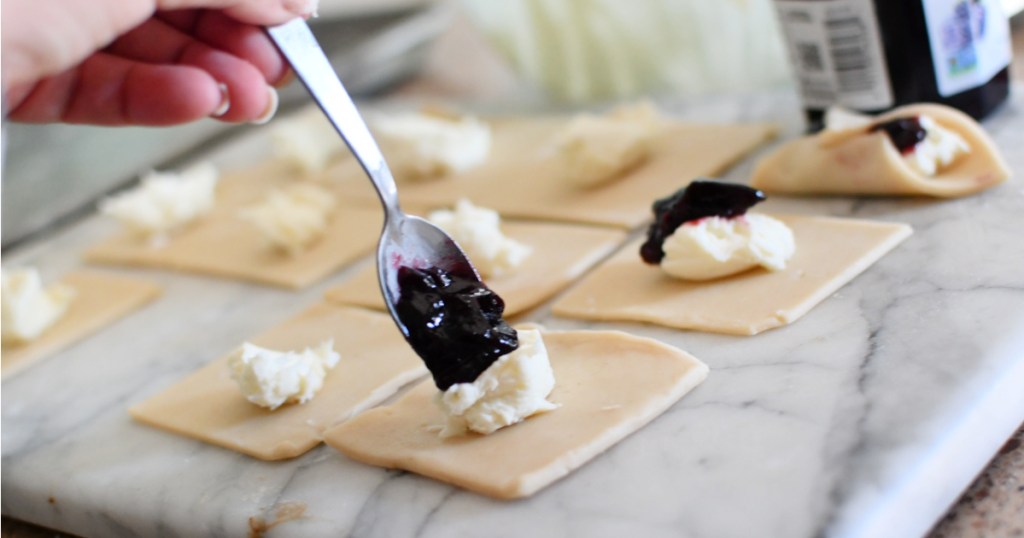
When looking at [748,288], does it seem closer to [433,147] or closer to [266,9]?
[266,9]

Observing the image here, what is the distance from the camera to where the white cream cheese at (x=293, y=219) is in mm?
1660

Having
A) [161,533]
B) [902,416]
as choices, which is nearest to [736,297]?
[902,416]

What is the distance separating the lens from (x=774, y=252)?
1200 millimetres

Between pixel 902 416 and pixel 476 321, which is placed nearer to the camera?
pixel 902 416

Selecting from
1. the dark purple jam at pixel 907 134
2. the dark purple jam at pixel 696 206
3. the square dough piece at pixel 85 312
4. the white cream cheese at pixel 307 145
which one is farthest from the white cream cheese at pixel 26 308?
the dark purple jam at pixel 907 134

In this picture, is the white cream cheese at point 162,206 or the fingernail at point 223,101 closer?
the fingernail at point 223,101

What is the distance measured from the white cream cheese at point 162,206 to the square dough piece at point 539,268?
493mm

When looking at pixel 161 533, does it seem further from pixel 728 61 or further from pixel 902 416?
pixel 728 61

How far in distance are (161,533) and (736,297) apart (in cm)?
66

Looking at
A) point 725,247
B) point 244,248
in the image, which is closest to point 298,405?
point 725,247

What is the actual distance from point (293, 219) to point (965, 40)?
1006 mm

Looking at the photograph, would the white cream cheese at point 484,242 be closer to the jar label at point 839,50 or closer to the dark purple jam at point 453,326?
the dark purple jam at point 453,326

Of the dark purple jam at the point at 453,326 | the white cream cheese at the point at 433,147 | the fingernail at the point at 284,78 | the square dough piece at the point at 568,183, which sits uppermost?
the fingernail at the point at 284,78

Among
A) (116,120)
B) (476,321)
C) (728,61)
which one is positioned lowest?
(728,61)
